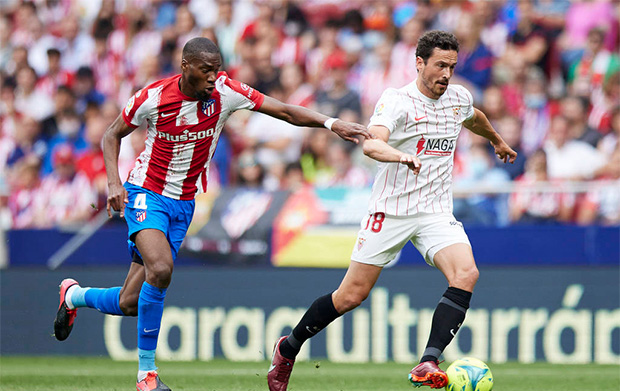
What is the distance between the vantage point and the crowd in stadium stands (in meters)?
11.1

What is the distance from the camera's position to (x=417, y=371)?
5.93m

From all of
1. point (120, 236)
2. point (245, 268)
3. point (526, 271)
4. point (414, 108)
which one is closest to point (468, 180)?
point (526, 271)

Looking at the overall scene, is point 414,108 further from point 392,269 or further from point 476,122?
point 392,269

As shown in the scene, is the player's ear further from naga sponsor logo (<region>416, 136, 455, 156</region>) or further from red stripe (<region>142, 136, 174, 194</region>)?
red stripe (<region>142, 136, 174, 194</region>)

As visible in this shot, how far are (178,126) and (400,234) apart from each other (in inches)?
67.8

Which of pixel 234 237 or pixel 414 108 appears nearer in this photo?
pixel 414 108

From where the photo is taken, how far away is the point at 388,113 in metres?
6.44

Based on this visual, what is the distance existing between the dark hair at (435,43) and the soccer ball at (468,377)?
6.65 feet

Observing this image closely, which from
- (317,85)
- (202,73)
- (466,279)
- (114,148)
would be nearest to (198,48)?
(202,73)

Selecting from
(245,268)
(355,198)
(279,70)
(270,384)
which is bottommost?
(270,384)

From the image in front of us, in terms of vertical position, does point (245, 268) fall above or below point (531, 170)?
below

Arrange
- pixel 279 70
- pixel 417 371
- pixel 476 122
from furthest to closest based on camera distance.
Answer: pixel 279 70 → pixel 476 122 → pixel 417 371

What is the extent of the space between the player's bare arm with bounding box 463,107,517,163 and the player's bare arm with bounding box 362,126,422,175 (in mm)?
1026

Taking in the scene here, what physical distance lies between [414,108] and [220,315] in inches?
179
